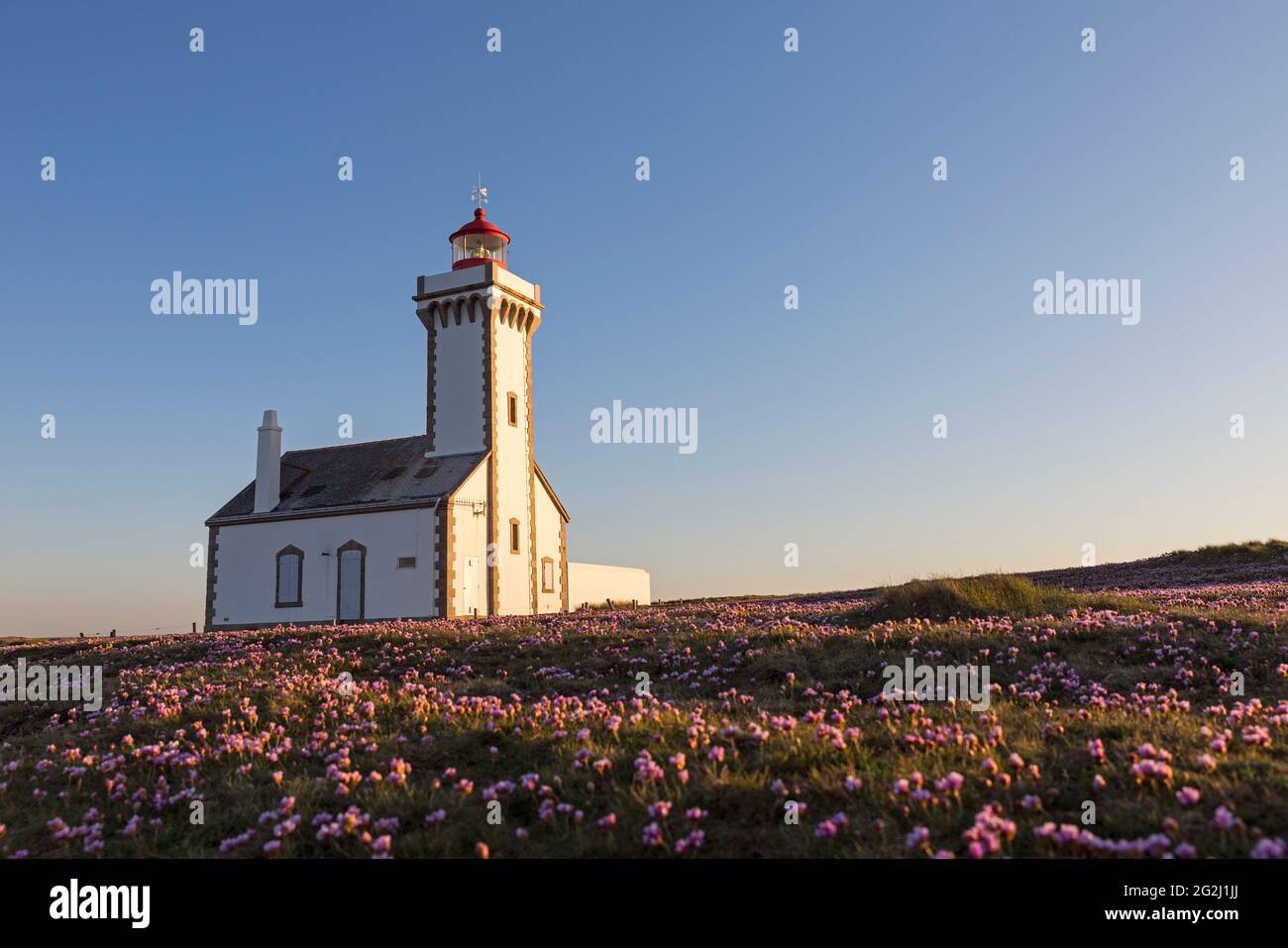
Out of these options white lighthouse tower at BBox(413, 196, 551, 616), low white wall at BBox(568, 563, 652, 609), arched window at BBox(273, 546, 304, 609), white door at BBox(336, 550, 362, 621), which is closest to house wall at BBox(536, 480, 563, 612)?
white lighthouse tower at BBox(413, 196, 551, 616)

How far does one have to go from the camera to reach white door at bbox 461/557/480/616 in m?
38.1

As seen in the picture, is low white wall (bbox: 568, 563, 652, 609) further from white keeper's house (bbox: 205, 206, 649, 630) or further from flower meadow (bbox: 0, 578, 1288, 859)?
flower meadow (bbox: 0, 578, 1288, 859)

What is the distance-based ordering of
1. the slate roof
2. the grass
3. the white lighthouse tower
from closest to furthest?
the grass, the slate roof, the white lighthouse tower

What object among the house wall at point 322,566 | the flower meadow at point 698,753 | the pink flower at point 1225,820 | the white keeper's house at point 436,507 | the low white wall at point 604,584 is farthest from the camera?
the low white wall at point 604,584

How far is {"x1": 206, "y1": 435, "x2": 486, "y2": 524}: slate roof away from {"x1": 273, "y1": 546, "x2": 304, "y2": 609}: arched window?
2001 mm

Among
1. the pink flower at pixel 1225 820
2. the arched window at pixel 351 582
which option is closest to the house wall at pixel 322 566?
the arched window at pixel 351 582

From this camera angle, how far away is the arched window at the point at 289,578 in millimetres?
40812

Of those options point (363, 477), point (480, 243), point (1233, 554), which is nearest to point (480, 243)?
point (480, 243)

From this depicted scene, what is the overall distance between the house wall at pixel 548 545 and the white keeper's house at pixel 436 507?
0.29 ft

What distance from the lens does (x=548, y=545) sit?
146ft

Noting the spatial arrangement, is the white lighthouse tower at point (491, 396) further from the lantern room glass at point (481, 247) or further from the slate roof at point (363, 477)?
the slate roof at point (363, 477)
